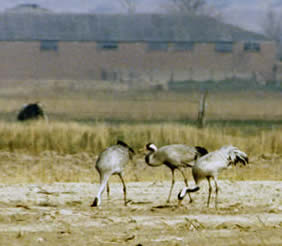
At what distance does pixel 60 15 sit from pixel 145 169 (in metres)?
41.9

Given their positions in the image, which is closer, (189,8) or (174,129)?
(174,129)

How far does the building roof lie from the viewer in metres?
56.6

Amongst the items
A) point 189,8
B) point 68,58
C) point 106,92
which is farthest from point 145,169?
point 189,8

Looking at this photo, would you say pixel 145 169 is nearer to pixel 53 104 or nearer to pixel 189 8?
pixel 53 104

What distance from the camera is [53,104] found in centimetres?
3634

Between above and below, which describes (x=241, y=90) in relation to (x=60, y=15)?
below

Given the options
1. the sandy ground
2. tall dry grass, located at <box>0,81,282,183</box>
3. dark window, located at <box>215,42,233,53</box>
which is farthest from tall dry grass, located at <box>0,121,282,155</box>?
dark window, located at <box>215,42,233,53</box>

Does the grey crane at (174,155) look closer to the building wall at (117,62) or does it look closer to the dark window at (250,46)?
the building wall at (117,62)

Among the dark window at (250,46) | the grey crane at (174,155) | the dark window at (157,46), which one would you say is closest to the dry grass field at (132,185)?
the grey crane at (174,155)

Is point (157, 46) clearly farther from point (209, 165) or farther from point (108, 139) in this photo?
point (209, 165)

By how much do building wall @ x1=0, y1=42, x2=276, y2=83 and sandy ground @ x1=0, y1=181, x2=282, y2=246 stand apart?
42.2 metres

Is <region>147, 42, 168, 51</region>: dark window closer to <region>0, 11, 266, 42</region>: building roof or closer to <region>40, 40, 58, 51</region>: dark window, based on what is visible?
<region>0, 11, 266, 42</region>: building roof

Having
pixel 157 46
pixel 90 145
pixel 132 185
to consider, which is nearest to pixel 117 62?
pixel 157 46

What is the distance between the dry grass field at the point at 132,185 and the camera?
Result: 10.3 meters
